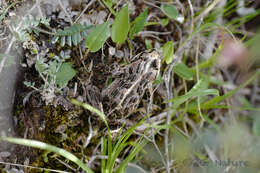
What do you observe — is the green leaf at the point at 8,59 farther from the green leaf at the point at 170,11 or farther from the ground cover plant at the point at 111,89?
the green leaf at the point at 170,11

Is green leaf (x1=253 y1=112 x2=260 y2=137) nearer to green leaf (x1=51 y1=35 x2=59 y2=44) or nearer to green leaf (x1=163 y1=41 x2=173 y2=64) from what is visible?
green leaf (x1=163 y1=41 x2=173 y2=64)

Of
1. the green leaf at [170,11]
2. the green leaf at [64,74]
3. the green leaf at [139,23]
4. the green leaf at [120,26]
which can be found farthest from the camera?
the green leaf at [170,11]

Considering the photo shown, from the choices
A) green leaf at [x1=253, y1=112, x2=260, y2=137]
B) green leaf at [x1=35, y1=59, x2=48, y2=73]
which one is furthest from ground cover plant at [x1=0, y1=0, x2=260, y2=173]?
green leaf at [x1=253, y1=112, x2=260, y2=137]

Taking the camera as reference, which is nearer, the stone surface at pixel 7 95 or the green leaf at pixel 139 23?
the stone surface at pixel 7 95

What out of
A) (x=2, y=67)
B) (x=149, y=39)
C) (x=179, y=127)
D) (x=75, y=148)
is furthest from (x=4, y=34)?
Result: (x=179, y=127)

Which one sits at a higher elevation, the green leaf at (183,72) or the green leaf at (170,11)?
the green leaf at (170,11)

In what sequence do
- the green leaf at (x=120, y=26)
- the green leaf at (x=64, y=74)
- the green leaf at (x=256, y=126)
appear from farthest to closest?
the green leaf at (x=256, y=126)
the green leaf at (x=64, y=74)
the green leaf at (x=120, y=26)

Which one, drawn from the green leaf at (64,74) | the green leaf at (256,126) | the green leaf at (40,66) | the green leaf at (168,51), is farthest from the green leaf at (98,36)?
the green leaf at (256,126)

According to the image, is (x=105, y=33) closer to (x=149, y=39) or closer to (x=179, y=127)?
(x=149, y=39)

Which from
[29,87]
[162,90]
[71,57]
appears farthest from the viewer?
[162,90]
